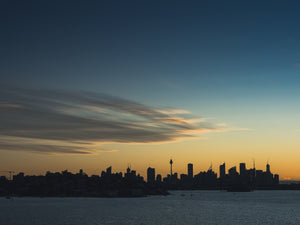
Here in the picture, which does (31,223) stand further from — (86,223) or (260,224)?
(260,224)

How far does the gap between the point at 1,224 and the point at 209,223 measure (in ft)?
269

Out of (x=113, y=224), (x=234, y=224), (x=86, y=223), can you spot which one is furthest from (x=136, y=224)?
(x=234, y=224)

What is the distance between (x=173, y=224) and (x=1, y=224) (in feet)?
220

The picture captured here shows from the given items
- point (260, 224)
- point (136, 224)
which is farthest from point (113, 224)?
point (260, 224)

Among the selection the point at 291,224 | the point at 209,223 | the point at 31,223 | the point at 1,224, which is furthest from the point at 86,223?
the point at 291,224

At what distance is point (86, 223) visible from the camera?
14450 centimetres

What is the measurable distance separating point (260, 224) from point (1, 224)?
10181cm

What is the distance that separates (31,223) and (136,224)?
140 ft

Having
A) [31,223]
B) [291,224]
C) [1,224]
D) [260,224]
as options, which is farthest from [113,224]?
[291,224]

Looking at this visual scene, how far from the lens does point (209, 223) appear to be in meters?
145

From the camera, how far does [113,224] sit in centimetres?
13975

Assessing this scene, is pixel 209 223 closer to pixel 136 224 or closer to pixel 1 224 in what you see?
pixel 136 224

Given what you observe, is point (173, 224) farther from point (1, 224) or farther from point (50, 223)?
point (1, 224)

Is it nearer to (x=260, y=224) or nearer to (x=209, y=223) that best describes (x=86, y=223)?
(x=209, y=223)
